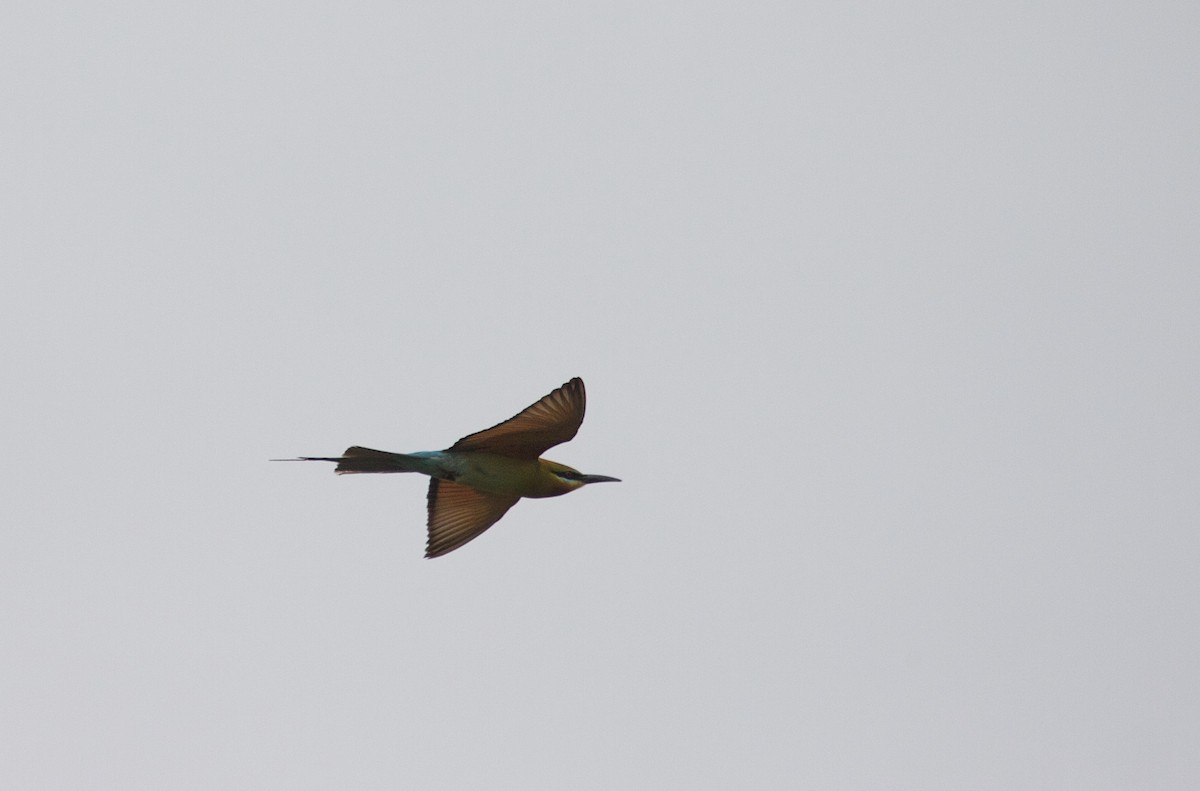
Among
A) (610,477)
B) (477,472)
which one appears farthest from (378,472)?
(610,477)

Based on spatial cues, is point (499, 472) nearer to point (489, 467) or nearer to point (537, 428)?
point (489, 467)

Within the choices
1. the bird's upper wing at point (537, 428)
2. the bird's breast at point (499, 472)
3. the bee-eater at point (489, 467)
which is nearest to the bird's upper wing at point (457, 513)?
the bee-eater at point (489, 467)

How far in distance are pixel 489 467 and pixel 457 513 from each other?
44 centimetres

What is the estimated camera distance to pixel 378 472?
671 cm

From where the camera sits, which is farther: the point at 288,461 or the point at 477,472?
Result: the point at 477,472

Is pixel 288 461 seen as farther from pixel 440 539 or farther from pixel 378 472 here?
pixel 440 539

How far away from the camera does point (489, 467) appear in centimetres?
672

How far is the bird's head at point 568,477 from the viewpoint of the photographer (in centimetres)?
680

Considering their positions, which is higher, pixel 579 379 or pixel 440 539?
pixel 579 379

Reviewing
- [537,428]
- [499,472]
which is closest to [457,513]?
[499,472]

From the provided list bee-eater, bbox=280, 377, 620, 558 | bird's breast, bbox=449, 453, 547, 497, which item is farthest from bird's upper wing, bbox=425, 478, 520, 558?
bird's breast, bbox=449, 453, 547, 497

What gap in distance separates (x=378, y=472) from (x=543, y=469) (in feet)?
2.05

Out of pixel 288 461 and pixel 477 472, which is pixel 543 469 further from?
pixel 288 461

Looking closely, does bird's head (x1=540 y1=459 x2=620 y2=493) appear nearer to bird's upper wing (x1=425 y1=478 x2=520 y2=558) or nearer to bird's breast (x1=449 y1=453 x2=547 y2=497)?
bird's breast (x1=449 y1=453 x2=547 y2=497)
